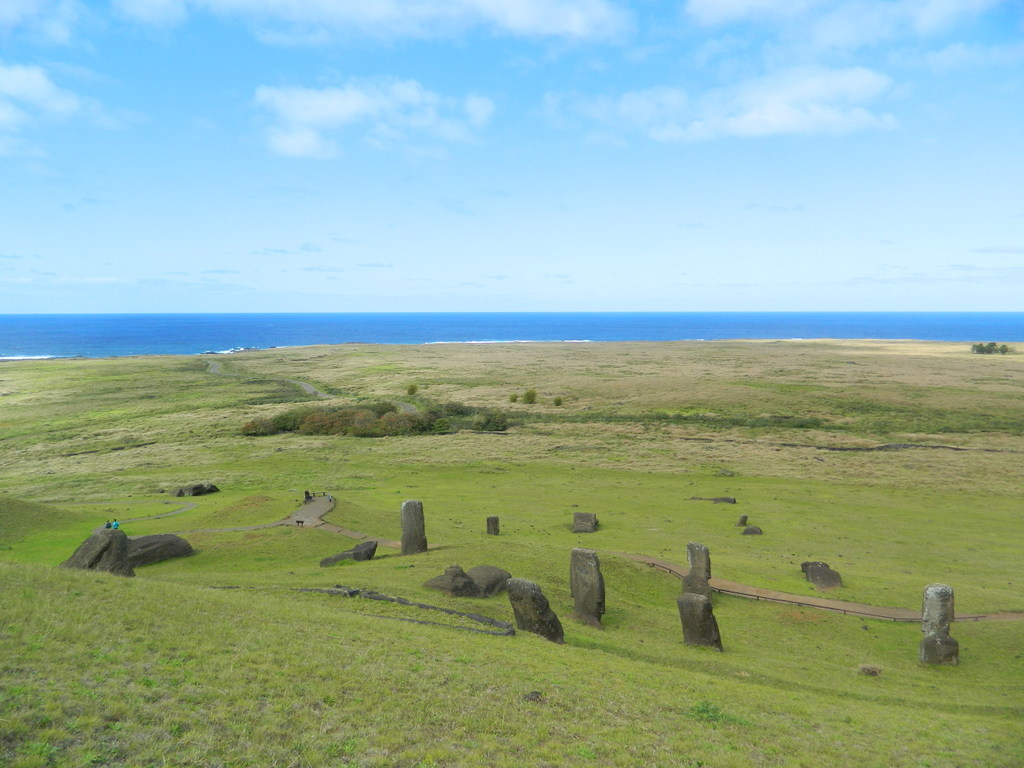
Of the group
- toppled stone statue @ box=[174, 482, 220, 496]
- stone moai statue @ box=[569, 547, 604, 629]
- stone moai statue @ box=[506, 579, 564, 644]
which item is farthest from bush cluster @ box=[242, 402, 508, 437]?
stone moai statue @ box=[506, 579, 564, 644]

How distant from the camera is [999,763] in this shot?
1573cm

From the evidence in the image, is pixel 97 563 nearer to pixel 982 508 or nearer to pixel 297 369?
pixel 982 508

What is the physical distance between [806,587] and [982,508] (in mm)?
26876

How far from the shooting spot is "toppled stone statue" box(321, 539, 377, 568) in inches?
1293

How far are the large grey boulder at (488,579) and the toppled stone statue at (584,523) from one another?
14.2 metres

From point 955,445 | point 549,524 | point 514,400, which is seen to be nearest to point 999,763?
point 549,524

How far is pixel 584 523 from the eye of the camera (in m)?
43.3

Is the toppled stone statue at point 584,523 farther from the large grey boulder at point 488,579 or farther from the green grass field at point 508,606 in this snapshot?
the large grey boulder at point 488,579

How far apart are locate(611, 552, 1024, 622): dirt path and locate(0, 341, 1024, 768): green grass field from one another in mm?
645

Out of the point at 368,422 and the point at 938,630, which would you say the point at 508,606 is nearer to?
the point at 938,630

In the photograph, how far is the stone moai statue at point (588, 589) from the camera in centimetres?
2692

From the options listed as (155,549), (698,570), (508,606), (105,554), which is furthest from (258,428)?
(698,570)

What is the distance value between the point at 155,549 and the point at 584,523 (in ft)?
82.1

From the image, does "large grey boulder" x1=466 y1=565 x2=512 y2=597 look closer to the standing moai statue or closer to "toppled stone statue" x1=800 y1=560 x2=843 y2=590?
the standing moai statue
